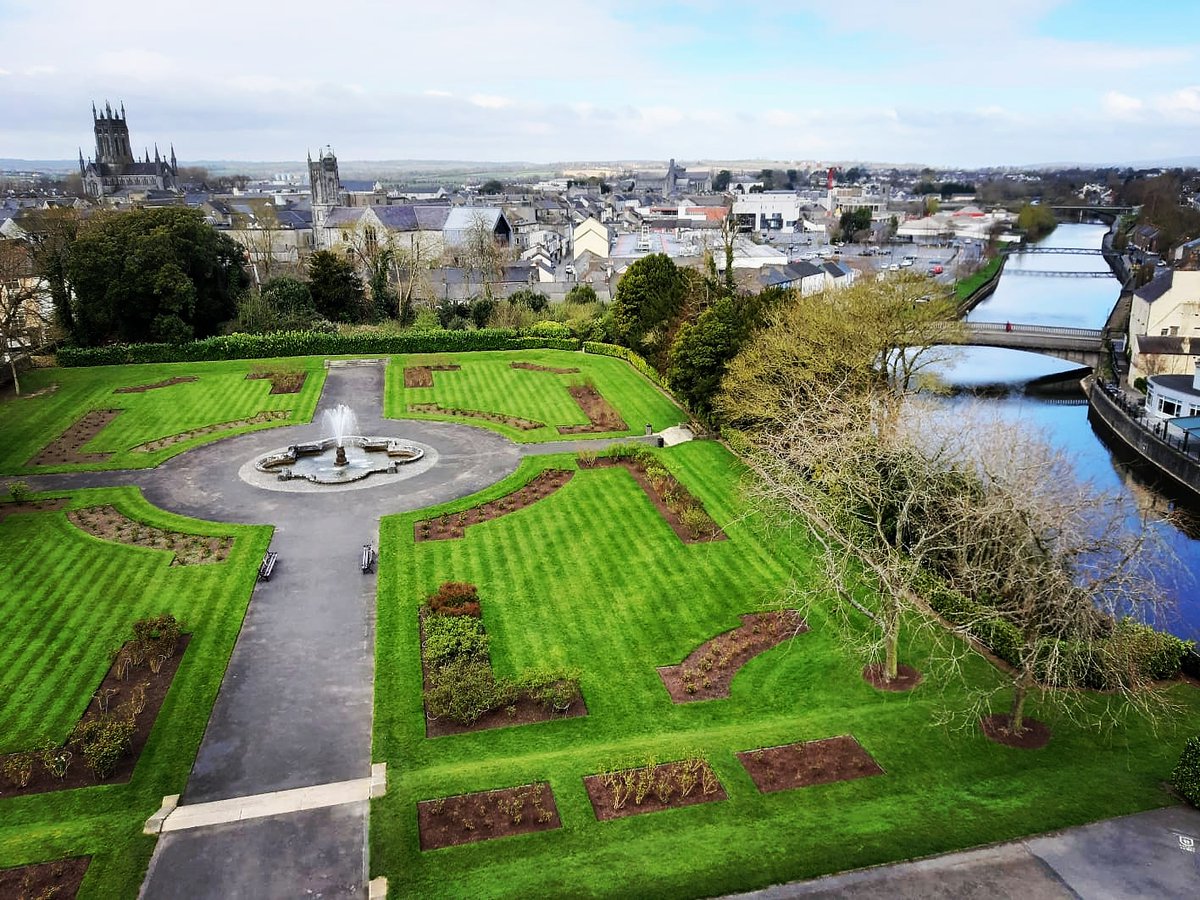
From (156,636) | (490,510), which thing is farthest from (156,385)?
(156,636)

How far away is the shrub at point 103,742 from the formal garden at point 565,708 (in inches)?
2.2

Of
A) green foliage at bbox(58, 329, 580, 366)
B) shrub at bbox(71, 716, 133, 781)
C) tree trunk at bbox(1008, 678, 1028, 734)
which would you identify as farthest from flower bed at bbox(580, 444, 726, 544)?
green foliage at bbox(58, 329, 580, 366)

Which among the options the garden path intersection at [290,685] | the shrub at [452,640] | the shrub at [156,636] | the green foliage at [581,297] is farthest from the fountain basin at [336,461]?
the green foliage at [581,297]

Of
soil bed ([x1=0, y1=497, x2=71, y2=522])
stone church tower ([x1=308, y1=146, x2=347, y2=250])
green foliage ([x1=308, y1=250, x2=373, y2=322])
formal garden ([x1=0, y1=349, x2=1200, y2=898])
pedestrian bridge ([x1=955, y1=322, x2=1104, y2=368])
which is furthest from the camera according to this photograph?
stone church tower ([x1=308, y1=146, x2=347, y2=250])

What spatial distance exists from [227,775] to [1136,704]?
21790 mm

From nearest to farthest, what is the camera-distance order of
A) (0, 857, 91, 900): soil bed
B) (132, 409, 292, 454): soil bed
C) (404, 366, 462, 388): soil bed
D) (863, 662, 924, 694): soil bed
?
(0, 857, 91, 900): soil bed
(863, 662, 924, 694): soil bed
(132, 409, 292, 454): soil bed
(404, 366, 462, 388): soil bed

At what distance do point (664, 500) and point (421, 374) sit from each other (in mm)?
28096

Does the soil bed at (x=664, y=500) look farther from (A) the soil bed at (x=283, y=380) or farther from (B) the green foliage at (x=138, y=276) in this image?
(B) the green foliage at (x=138, y=276)

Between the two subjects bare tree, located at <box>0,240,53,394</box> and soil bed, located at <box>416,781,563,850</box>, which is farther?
bare tree, located at <box>0,240,53,394</box>

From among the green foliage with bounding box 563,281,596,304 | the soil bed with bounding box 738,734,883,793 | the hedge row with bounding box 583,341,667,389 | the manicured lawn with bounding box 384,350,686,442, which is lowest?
the soil bed with bounding box 738,734,883,793

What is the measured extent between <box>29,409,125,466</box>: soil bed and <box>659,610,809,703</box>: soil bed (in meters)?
31.2

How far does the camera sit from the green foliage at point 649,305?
55156 mm

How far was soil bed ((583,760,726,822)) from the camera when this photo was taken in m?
17.7

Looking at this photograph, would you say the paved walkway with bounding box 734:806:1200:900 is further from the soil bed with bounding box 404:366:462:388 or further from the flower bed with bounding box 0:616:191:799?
the soil bed with bounding box 404:366:462:388
